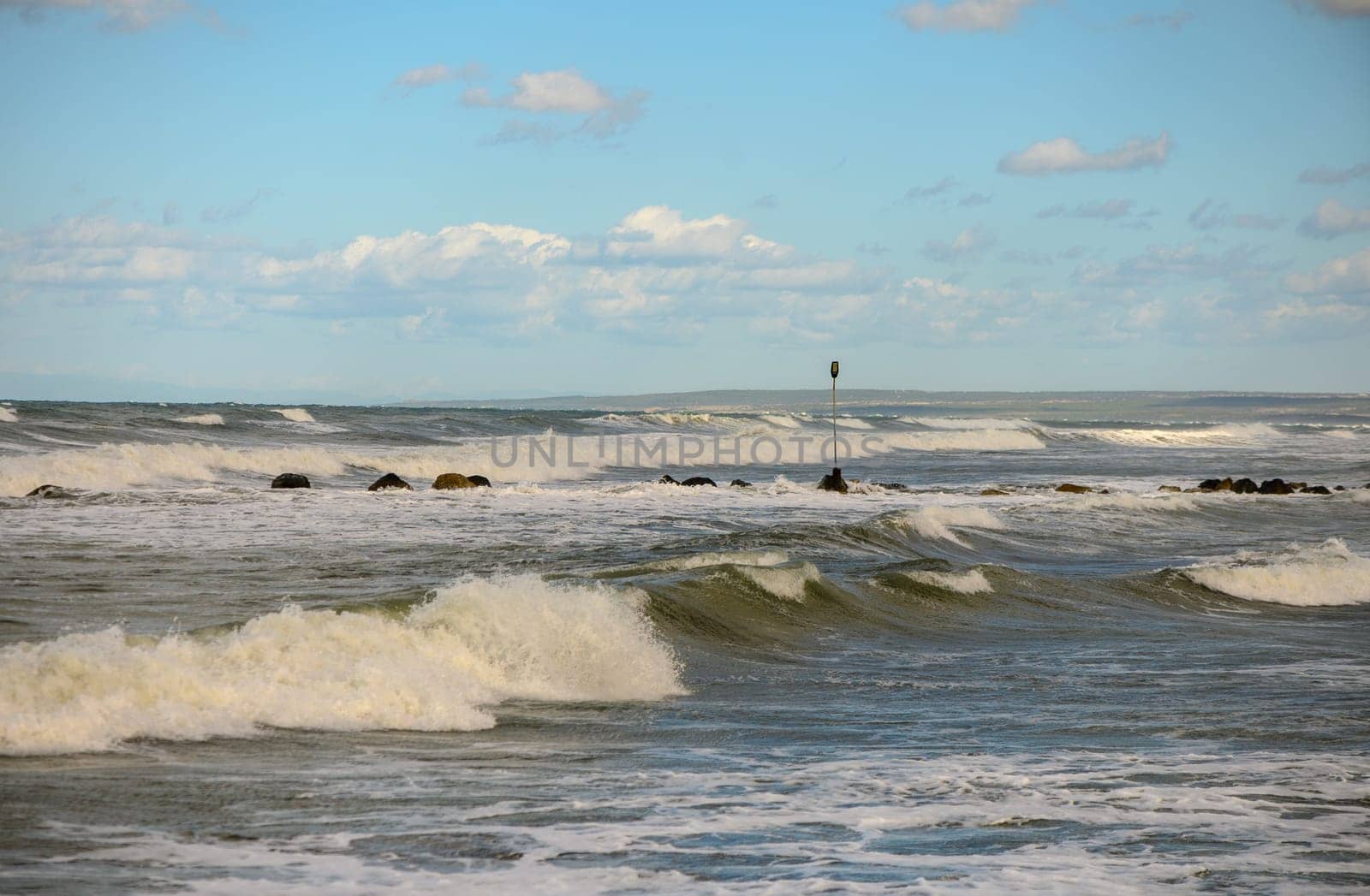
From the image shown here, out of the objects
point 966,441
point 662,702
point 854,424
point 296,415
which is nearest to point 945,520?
point 662,702

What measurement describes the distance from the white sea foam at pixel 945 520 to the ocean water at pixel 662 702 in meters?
0.10

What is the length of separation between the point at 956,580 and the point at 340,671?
826cm

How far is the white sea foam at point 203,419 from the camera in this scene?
43.9m

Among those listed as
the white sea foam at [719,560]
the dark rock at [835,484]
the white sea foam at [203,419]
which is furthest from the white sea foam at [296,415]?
the white sea foam at [719,560]

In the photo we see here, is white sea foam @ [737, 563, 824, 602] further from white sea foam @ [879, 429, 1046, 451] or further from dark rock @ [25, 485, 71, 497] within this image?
white sea foam @ [879, 429, 1046, 451]

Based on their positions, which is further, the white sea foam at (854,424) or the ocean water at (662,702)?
the white sea foam at (854,424)

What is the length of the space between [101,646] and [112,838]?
2.41m

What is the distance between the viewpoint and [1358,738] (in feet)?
25.0

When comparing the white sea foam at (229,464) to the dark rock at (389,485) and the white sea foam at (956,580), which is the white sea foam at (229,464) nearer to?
the dark rock at (389,485)

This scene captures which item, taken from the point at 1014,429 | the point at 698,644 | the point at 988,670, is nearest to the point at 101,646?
the point at 698,644

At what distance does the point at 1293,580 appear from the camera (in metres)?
15.6

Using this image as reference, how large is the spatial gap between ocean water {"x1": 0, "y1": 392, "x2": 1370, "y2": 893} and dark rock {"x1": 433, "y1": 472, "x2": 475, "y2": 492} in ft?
12.9

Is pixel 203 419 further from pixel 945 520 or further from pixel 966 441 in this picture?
pixel 966 441

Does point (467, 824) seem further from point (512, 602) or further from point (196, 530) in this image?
point (196, 530)
